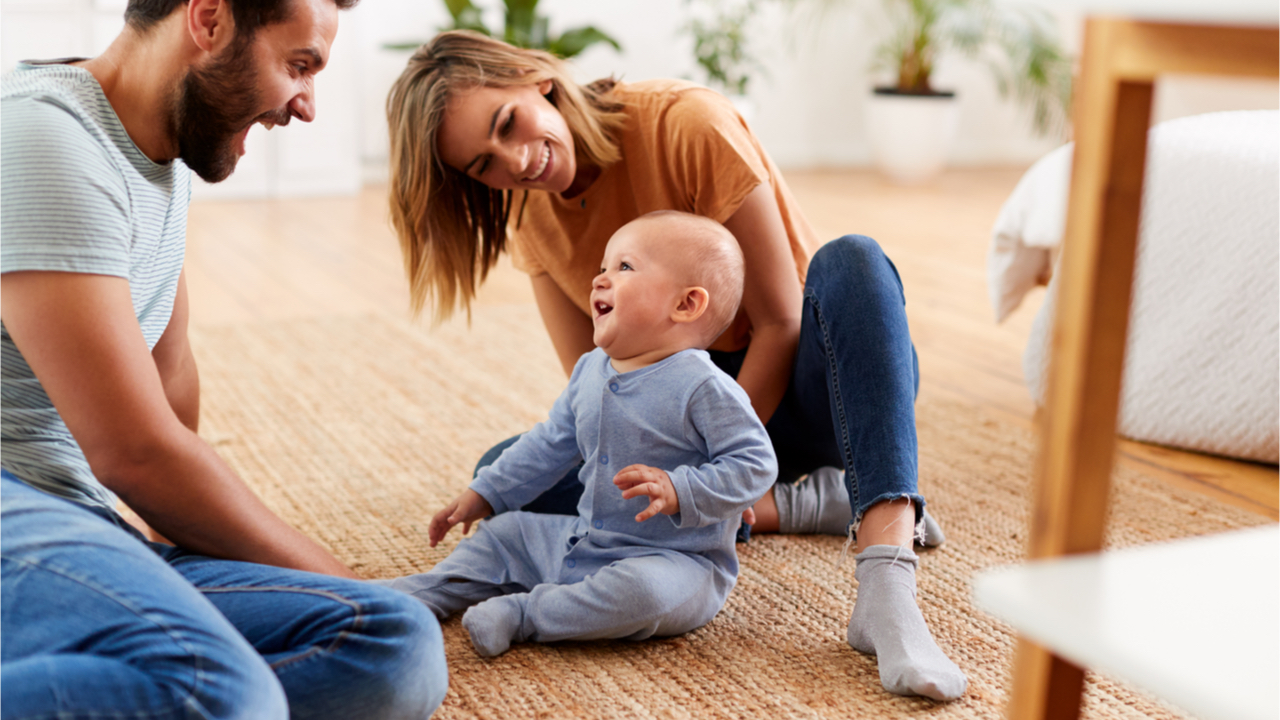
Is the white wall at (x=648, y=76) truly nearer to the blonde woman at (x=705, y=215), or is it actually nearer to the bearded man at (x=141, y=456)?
the blonde woman at (x=705, y=215)

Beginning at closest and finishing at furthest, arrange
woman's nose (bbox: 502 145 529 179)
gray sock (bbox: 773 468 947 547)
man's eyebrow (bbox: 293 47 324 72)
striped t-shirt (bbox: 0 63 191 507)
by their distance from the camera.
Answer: striped t-shirt (bbox: 0 63 191 507)
man's eyebrow (bbox: 293 47 324 72)
woman's nose (bbox: 502 145 529 179)
gray sock (bbox: 773 468 947 547)

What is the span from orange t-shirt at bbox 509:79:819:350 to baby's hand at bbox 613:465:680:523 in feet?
1.14

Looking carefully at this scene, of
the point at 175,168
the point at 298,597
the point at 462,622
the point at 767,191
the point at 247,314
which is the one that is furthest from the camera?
the point at 247,314

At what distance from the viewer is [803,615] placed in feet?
3.82

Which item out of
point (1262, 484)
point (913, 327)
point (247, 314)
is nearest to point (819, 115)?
point (913, 327)

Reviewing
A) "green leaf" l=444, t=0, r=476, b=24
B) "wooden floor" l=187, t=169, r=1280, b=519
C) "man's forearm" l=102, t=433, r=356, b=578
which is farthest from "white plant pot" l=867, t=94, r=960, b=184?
"man's forearm" l=102, t=433, r=356, b=578

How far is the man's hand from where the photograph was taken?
44.9 inches

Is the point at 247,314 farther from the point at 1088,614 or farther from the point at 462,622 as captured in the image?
the point at 1088,614

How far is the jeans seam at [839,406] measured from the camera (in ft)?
3.71

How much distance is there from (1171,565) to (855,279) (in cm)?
64

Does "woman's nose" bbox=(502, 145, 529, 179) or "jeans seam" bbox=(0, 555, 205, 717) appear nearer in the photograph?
"jeans seam" bbox=(0, 555, 205, 717)

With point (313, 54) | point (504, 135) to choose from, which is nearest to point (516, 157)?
point (504, 135)

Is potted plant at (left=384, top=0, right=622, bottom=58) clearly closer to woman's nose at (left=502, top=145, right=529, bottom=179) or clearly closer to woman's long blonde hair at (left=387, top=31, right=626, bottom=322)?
woman's long blonde hair at (left=387, top=31, right=626, bottom=322)

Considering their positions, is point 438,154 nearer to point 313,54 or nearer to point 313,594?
point 313,54
